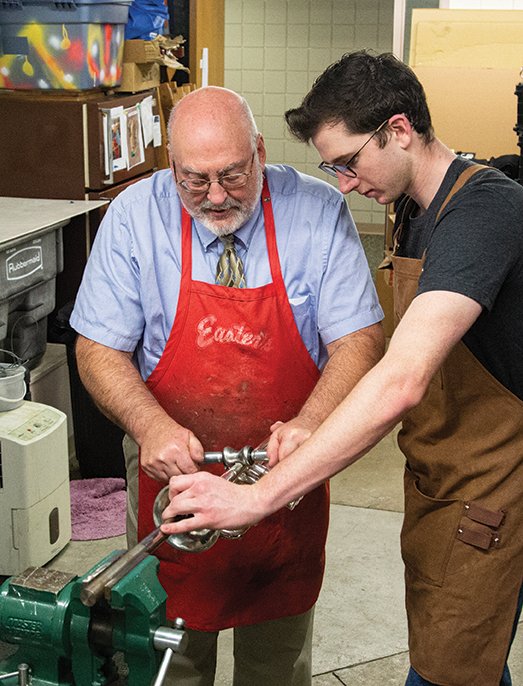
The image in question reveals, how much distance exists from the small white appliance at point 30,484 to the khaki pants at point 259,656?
0.93 m

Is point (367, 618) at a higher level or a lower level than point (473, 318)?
lower

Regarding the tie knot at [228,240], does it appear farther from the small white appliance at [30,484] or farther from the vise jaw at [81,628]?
the small white appliance at [30,484]

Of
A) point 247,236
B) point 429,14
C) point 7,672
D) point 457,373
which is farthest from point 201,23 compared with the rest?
point 7,672

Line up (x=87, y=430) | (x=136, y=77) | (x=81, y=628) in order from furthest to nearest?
(x=136, y=77) < (x=87, y=430) < (x=81, y=628)

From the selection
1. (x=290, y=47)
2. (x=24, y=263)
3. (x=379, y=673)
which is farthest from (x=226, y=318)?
(x=290, y=47)


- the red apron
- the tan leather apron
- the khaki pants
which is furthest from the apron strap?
the khaki pants

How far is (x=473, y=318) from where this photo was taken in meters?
1.20

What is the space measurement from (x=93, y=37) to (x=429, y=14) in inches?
91.2

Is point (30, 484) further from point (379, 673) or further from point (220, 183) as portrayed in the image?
point (220, 183)

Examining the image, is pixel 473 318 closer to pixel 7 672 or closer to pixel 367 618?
pixel 7 672

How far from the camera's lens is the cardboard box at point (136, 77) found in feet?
12.0

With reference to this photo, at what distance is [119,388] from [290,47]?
6.56 meters

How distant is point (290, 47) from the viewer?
739 cm

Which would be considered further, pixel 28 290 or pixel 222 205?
pixel 28 290
